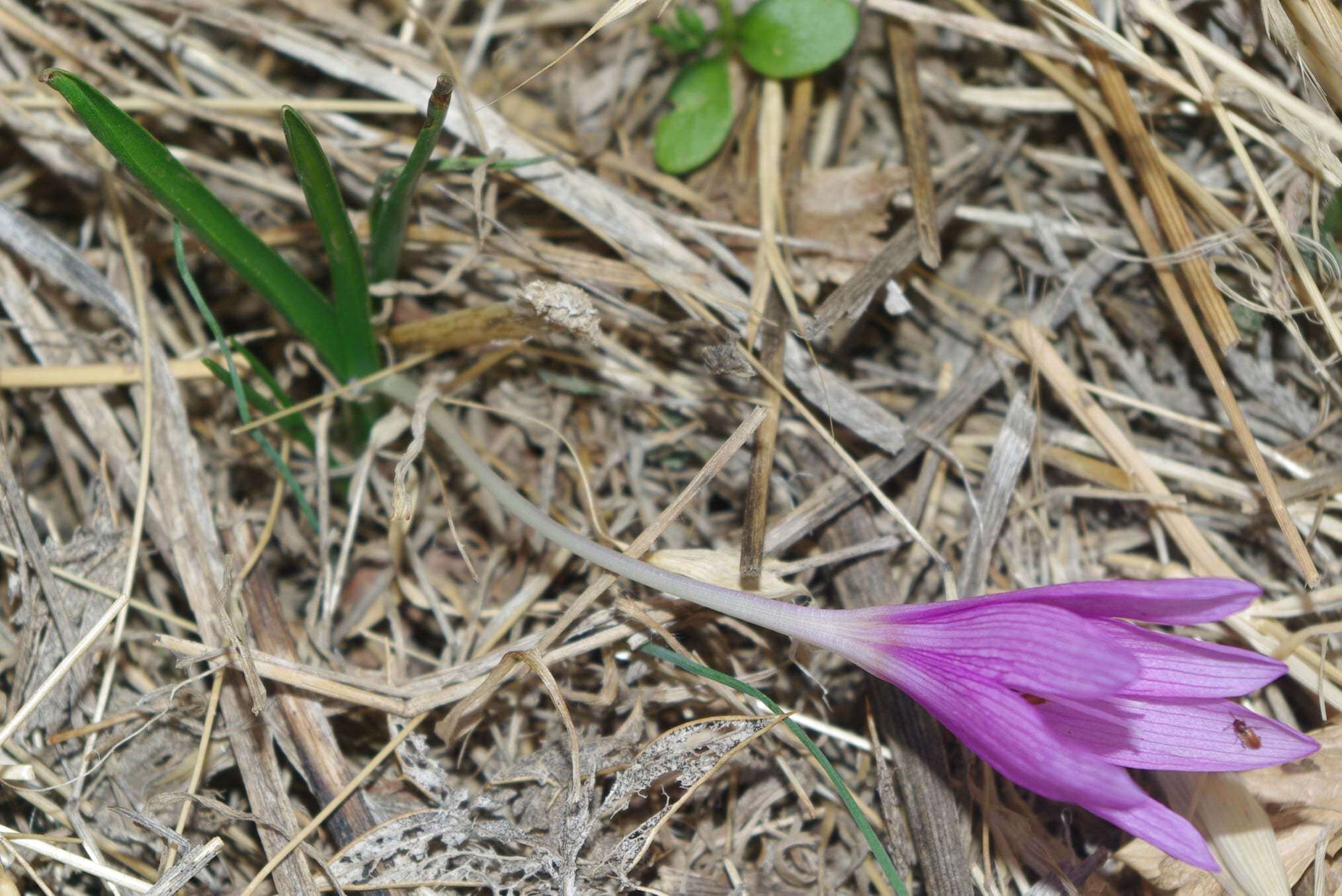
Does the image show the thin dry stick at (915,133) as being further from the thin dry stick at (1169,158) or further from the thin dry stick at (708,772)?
the thin dry stick at (708,772)

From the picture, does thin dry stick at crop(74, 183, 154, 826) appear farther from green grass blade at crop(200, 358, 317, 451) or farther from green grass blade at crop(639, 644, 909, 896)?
green grass blade at crop(639, 644, 909, 896)

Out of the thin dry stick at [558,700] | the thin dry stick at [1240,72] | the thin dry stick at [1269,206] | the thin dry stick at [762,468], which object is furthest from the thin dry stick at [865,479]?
the thin dry stick at [1240,72]

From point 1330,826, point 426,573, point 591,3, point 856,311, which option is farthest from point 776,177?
point 1330,826

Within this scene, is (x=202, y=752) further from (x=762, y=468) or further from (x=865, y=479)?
(x=865, y=479)

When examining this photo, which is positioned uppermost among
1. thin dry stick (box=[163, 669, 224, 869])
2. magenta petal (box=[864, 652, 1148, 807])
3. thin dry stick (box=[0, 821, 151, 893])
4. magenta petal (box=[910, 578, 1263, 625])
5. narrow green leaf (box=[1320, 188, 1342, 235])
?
narrow green leaf (box=[1320, 188, 1342, 235])

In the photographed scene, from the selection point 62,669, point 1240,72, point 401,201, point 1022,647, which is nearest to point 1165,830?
point 1022,647

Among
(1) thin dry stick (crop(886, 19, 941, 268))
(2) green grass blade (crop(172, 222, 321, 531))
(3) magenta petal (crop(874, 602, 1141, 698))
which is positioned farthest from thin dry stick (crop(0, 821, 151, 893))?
(1) thin dry stick (crop(886, 19, 941, 268))
